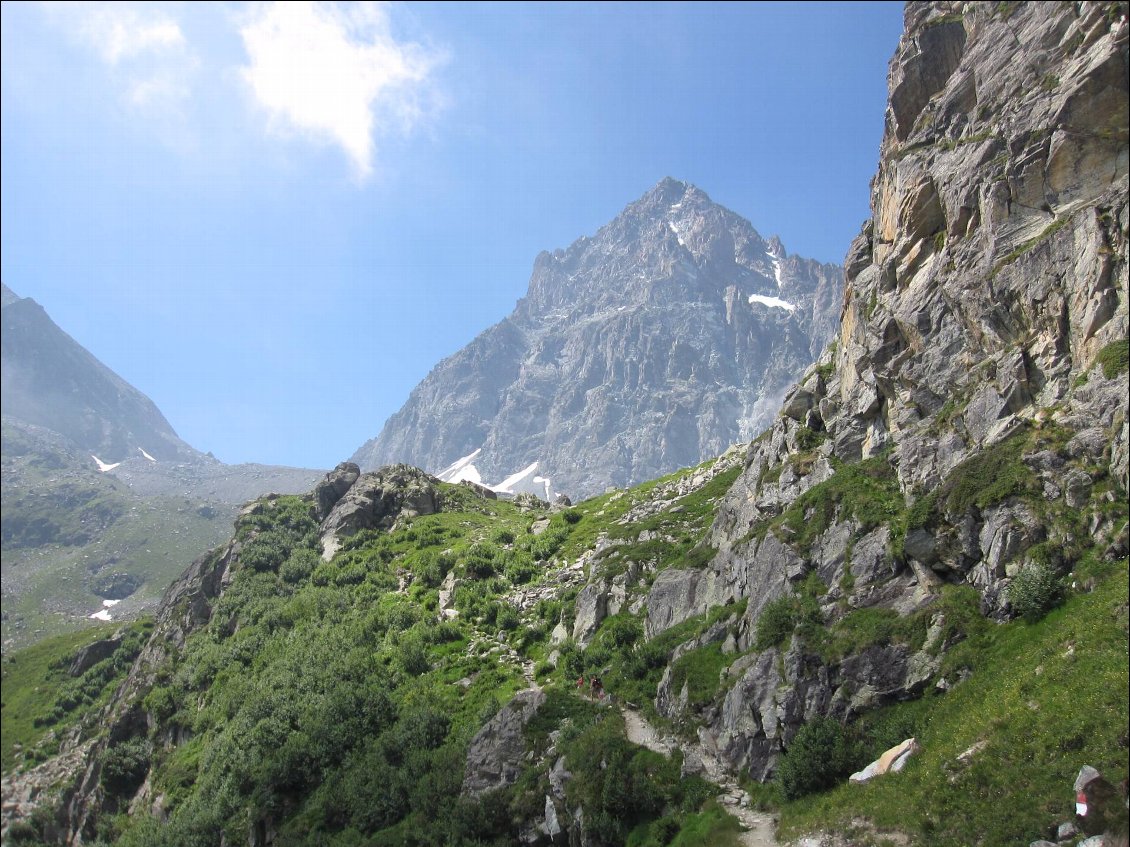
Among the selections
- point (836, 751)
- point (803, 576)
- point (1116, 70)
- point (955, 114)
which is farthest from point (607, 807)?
point (955, 114)

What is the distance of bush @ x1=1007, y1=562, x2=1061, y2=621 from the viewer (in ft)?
71.6

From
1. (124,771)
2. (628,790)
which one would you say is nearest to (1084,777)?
(628,790)

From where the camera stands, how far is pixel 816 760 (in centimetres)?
2284

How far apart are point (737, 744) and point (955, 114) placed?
4476 centimetres

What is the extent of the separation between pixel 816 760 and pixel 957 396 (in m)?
20.5

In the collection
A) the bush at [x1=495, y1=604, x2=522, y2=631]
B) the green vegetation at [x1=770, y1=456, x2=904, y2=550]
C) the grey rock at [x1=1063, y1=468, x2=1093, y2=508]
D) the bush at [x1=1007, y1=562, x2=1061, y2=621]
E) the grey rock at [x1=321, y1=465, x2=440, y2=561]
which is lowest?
the bush at [x1=1007, y1=562, x2=1061, y2=621]

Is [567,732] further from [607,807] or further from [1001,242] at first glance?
[1001,242]

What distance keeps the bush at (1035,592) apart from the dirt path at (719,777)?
11.5m

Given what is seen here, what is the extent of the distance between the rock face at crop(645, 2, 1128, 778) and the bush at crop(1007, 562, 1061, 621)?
2.09 feet

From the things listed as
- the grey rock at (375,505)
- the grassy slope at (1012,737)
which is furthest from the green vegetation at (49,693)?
the grassy slope at (1012,737)

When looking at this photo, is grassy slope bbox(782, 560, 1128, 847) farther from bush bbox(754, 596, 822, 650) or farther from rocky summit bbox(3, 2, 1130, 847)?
bush bbox(754, 596, 822, 650)

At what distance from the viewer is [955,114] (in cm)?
4572

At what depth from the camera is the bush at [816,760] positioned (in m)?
22.7

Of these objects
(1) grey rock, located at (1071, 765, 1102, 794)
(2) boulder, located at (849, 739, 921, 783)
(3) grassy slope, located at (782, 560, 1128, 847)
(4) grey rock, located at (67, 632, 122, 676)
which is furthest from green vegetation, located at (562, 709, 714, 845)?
(4) grey rock, located at (67, 632, 122, 676)
